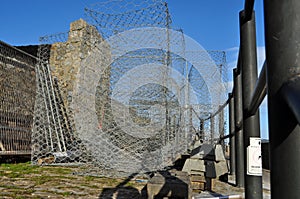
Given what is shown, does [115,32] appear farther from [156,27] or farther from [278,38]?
[278,38]

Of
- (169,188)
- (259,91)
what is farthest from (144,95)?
(259,91)

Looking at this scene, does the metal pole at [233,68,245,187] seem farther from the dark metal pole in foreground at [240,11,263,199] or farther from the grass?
the dark metal pole in foreground at [240,11,263,199]

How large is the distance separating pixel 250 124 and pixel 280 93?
20.9 inches

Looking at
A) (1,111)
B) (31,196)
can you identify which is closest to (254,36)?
(31,196)

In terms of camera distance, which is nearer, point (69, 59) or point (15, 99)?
point (15, 99)

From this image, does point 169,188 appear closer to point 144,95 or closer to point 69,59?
point 144,95

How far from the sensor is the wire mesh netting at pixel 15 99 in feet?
17.3

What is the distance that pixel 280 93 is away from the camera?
26 cm

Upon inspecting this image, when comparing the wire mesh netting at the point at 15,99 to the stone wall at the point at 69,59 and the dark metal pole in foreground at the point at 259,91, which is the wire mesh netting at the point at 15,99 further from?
the dark metal pole in foreground at the point at 259,91

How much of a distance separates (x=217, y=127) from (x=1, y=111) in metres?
3.85

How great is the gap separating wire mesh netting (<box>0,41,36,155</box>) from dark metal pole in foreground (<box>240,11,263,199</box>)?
16.5ft

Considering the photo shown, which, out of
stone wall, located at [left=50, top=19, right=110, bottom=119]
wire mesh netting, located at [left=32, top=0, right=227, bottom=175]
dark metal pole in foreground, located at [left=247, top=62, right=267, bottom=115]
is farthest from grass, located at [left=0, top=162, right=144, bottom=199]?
stone wall, located at [left=50, top=19, right=110, bottom=119]

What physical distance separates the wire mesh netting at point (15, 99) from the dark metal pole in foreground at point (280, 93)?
17.8 ft

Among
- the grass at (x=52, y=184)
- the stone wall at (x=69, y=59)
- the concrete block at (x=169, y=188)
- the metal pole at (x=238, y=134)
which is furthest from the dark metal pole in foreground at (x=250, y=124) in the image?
the stone wall at (x=69, y=59)
